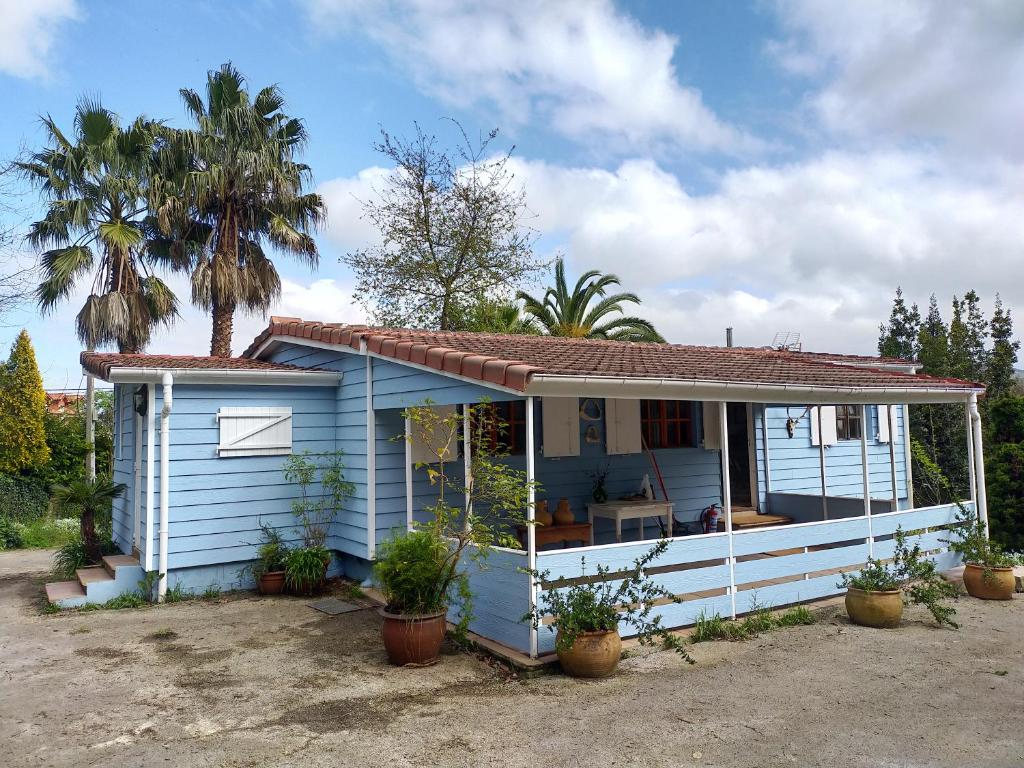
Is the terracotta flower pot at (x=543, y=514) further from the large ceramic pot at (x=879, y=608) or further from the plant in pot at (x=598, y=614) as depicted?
the large ceramic pot at (x=879, y=608)

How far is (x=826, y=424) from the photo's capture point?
455 inches

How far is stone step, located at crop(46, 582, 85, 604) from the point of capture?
25.2 ft

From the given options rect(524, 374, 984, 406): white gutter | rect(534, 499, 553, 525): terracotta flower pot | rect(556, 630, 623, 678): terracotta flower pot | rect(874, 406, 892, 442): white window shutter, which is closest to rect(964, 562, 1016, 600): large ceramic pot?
rect(524, 374, 984, 406): white gutter

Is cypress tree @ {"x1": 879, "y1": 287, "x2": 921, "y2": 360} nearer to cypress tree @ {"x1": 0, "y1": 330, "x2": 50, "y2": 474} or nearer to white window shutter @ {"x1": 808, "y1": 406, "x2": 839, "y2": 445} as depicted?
white window shutter @ {"x1": 808, "y1": 406, "x2": 839, "y2": 445}

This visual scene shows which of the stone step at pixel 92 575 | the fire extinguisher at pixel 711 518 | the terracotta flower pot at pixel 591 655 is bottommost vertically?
the terracotta flower pot at pixel 591 655

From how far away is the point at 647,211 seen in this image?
10.9 meters

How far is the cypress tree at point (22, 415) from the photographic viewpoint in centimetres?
1498

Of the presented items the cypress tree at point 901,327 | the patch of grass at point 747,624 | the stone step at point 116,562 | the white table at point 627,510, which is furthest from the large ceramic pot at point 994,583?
the cypress tree at point 901,327

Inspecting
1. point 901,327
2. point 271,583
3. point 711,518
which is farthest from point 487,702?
point 901,327

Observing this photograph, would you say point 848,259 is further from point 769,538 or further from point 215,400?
point 215,400

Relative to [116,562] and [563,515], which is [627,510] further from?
[116,562]

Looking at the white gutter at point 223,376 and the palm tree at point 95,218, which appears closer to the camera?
the white gutter at point 223,376

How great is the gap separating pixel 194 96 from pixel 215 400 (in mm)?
11329

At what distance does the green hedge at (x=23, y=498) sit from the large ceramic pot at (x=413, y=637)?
40.3ft
